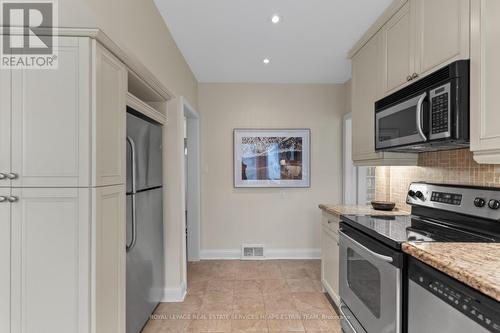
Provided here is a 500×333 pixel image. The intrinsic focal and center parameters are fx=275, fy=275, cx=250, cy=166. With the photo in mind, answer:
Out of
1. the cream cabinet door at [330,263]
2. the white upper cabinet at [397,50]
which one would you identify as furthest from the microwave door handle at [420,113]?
the cream cabinet door at [330,263]

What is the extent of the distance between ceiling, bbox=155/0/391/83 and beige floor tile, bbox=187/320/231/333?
2.72 meters

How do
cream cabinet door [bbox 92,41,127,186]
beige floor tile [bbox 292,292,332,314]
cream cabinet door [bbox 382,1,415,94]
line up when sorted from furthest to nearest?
beige floor tile [bbox 292,292,332,314]
cream cabinet door [bbox 382,1,415,94]
cream cabinet door [bbox 92,41,127,186]

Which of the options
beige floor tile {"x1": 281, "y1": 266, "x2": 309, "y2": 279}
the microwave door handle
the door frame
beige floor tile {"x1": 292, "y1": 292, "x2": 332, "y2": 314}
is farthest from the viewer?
the door frame

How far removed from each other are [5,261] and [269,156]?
10.8ft

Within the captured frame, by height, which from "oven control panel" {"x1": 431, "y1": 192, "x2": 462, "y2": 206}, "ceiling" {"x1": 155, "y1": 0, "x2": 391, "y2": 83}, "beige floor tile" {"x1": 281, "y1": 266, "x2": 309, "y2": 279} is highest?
"ceiling" {"x1": 155, "y1": 0, "x2": 391, "y2": 83}

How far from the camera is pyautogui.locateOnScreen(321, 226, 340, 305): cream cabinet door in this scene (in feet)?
8.56

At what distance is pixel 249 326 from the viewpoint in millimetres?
2436

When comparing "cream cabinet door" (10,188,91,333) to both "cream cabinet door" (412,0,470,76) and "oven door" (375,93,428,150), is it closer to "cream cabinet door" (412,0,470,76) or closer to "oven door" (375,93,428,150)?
"oven door" (375,93,428,150)

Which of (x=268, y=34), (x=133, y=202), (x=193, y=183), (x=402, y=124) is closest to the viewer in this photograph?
(x=402, y=124)

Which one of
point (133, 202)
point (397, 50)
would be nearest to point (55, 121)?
point (133, 202)

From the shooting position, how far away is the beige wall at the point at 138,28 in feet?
4.28

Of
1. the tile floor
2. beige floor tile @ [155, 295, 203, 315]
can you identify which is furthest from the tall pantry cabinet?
beige floor tile @ [155, 295, 203, 315]

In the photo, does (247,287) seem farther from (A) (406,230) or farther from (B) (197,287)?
(A) (406,230)

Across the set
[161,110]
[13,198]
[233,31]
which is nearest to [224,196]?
[161,110]
